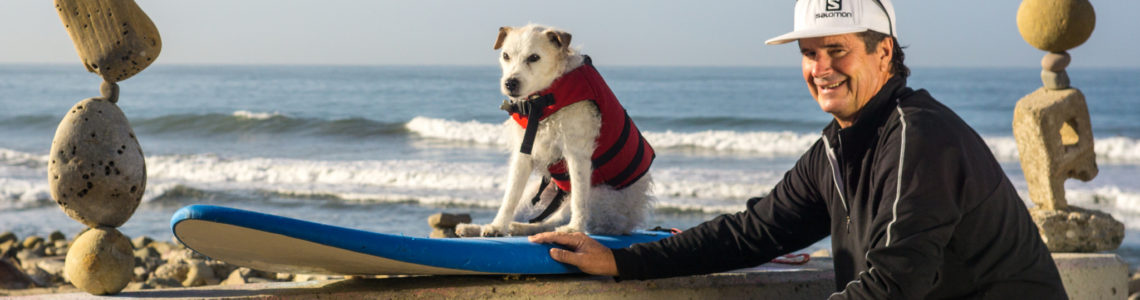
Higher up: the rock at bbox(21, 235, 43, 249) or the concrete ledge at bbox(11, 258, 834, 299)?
the concrete ledge at bbox(11, 258, 834, 299)

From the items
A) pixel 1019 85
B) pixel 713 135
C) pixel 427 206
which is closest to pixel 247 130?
pixel 713 135

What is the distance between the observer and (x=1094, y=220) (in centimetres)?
468

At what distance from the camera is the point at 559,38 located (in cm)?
361

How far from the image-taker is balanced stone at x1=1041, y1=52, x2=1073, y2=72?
4773mm

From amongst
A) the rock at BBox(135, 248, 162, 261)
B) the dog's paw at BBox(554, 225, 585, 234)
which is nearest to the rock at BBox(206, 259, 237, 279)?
the rock at BBox(135, 248, 162, 261)

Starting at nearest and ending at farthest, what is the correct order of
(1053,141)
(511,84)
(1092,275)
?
(511,84) < (1092,275) < (1053,141)

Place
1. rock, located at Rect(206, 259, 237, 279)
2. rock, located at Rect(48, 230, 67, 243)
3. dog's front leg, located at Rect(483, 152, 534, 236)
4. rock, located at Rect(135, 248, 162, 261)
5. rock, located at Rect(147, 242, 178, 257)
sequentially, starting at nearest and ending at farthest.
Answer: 1. dog's front leg, located at Rect(483, 152, 534, 236)
2. rock, located at Rect(206, 259, 237, 279)
3. rock, located at Rect(135, 248, 162, 261)
4. rock, located at Rect(147, 242, 178, 257)
5. rock, located at Rect(48, 230, 67, 243)

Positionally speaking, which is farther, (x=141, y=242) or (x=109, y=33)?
(x=141, y=242)

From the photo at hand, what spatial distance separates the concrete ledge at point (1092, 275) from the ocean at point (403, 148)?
4.55 meters

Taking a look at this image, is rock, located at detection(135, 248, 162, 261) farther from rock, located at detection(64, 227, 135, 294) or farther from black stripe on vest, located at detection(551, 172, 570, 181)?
black stripe on vest, located at detection(551, 172, 570, 181)

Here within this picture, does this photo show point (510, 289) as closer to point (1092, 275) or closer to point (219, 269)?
point (1092, 275)

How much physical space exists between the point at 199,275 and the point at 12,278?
127 centimetres

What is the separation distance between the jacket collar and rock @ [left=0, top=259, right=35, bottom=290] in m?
5.96

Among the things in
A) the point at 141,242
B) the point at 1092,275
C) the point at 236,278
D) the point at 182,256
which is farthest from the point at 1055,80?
the point at 141,242
